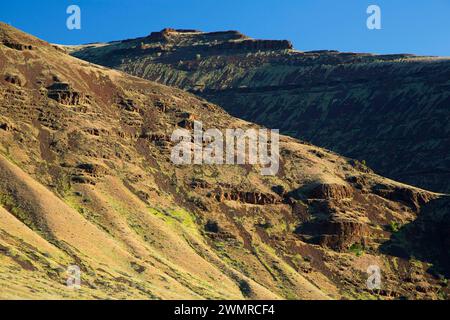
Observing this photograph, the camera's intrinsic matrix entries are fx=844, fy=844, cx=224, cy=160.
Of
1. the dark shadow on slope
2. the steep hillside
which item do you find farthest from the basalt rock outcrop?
the dark shadow on slope

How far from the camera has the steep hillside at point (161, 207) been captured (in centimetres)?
11688

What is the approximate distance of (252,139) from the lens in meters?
170

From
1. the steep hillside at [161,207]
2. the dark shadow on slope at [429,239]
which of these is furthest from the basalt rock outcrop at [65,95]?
the dark shadow on slope at [429,239]

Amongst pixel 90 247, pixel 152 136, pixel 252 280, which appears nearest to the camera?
pixel 90 247

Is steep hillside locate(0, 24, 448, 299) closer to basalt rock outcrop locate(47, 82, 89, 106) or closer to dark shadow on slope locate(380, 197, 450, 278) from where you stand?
basalt rock outcrop locate(47, 82, 89, 106)

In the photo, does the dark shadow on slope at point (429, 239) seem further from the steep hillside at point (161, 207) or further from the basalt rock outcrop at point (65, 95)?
the basalt rock outcrop at point (65, 95)

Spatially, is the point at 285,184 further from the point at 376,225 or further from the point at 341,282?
the point at 341,282

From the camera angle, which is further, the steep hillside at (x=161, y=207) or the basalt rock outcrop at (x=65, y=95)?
the basalt rock outcrop at (x=65, y=95)

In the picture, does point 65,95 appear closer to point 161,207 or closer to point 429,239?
point 161,207

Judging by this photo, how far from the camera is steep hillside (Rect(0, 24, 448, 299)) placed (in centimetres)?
11688

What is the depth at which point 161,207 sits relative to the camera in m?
141

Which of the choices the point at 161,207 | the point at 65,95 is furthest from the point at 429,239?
the point at 65,95
